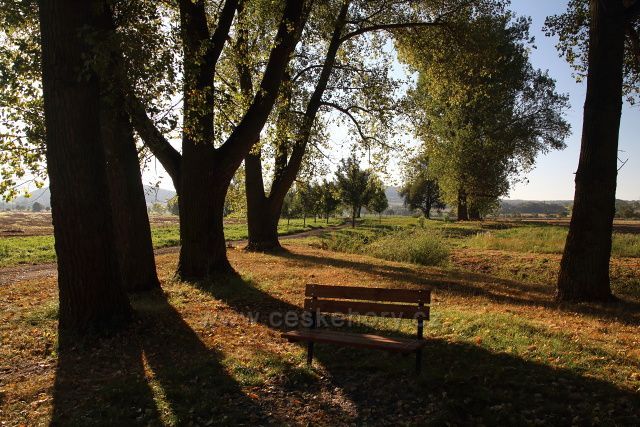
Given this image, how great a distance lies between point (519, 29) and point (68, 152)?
36406mm

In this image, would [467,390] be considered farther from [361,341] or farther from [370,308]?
[370,308]

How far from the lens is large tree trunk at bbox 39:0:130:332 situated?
6.99 metres

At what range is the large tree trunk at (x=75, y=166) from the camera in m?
6.99

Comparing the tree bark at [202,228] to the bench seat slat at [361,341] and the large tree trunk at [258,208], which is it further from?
the large tree trunk at [258,208]

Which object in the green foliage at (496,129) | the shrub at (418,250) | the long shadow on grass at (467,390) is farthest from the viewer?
the green foliage at (496,129)

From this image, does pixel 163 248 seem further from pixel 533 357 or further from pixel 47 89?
pixel 533 357

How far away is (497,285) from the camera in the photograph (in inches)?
505

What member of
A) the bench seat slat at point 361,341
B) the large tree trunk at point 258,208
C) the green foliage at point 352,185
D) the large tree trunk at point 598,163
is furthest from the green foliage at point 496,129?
the bench seat slat at point 361,341

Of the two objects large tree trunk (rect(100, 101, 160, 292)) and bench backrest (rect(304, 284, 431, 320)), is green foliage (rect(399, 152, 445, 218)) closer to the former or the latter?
large tree trunk (rect(100, 101, 160, 292))

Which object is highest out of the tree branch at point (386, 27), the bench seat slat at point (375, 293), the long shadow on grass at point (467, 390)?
the tree branch at point (386, 27)

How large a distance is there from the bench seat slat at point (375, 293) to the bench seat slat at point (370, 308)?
9 cm

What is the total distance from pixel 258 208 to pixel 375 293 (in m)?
14.2

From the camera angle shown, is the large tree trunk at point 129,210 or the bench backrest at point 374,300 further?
the large tree trunk at point 129,210

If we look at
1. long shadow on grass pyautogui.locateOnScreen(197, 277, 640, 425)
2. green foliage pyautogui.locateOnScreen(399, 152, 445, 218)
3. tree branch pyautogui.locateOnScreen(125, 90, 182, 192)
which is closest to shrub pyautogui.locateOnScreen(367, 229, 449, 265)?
tree branch pyautogui.locateOnScreen(125, 90, 182, 192)
